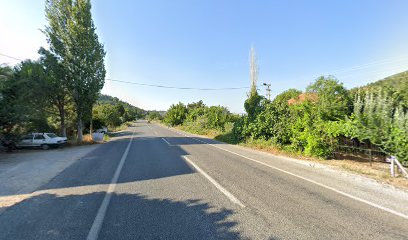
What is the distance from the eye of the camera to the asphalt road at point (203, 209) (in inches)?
143

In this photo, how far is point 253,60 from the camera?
95.5ft

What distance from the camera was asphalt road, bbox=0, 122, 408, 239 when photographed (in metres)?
3.63

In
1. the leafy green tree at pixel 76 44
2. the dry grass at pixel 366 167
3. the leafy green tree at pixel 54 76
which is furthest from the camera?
the leafy green tree at pixel 76 44

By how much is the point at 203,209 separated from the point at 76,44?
812 inches

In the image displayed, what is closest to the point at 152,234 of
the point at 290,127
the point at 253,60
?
the point at 290,127

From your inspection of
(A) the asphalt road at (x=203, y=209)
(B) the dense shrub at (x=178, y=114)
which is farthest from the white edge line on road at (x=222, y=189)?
(B) the dense shrub at (x=178, y=114)

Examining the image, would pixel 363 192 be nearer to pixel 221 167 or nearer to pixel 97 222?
pixel 221 167

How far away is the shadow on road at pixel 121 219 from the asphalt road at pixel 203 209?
0.7 inches

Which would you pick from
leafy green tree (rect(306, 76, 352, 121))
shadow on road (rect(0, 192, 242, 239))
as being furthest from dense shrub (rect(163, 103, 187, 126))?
shadow on road (rect(0, 192, 242, 239))

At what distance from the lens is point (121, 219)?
4.09 metres

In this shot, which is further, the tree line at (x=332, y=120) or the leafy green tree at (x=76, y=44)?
the leafy green tree at (x=76, y=44)

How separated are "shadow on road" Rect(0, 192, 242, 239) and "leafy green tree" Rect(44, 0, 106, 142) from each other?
16.7 m

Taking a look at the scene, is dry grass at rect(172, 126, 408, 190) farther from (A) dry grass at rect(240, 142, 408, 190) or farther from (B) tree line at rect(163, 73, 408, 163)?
(B) tree line at rect(163, 73, 408, 163)

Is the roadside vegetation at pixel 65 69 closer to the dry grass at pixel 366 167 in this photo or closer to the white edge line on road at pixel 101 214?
Answer: the white edge line on road at pixel 101 214
